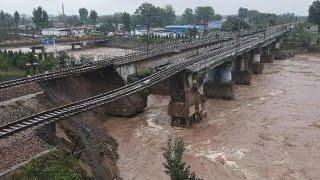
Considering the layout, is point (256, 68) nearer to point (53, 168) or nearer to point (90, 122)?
point (90, 122)

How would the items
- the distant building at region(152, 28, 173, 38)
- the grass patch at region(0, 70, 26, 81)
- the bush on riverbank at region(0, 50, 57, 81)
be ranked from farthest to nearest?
1. the distant building at region(152, 28, 173, 38)
2. the bush on riverbank at region(0, 50, 57, 81)
3. the grass patch at region(0, 70, 26, 81)

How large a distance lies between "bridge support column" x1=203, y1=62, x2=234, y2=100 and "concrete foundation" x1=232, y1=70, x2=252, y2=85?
8.14m

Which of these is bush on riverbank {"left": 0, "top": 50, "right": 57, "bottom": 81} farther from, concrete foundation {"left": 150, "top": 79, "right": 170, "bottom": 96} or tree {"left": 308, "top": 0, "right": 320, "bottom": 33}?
tree {"left": 308, "top": 0, "right": 320, "bottom": 33}

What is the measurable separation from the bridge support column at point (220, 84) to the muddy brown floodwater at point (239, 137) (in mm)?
1664

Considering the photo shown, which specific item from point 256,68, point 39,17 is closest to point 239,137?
point 256,68

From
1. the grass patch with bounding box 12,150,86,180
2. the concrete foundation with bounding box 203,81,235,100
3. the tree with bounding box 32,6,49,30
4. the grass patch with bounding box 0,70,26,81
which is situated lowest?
the concrete foundation with bounding box 203,81,235,100

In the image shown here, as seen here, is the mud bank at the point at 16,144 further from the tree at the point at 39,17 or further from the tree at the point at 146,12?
the tree at the point at 146,12

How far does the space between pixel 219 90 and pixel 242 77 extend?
455 inches

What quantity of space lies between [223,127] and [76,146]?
1872 cm

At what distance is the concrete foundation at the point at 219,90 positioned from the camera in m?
58.4

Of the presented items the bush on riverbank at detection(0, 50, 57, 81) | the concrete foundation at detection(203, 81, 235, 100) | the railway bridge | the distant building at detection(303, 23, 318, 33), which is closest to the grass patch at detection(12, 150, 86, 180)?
the railway bridge

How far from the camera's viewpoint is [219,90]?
59.0 meters

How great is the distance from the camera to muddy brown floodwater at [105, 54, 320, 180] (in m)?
33.1

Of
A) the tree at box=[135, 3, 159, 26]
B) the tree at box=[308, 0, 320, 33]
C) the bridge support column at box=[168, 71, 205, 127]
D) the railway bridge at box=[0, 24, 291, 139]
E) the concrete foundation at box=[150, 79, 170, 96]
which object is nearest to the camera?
the railway bridge at box=[0, 24, 291, 139]
